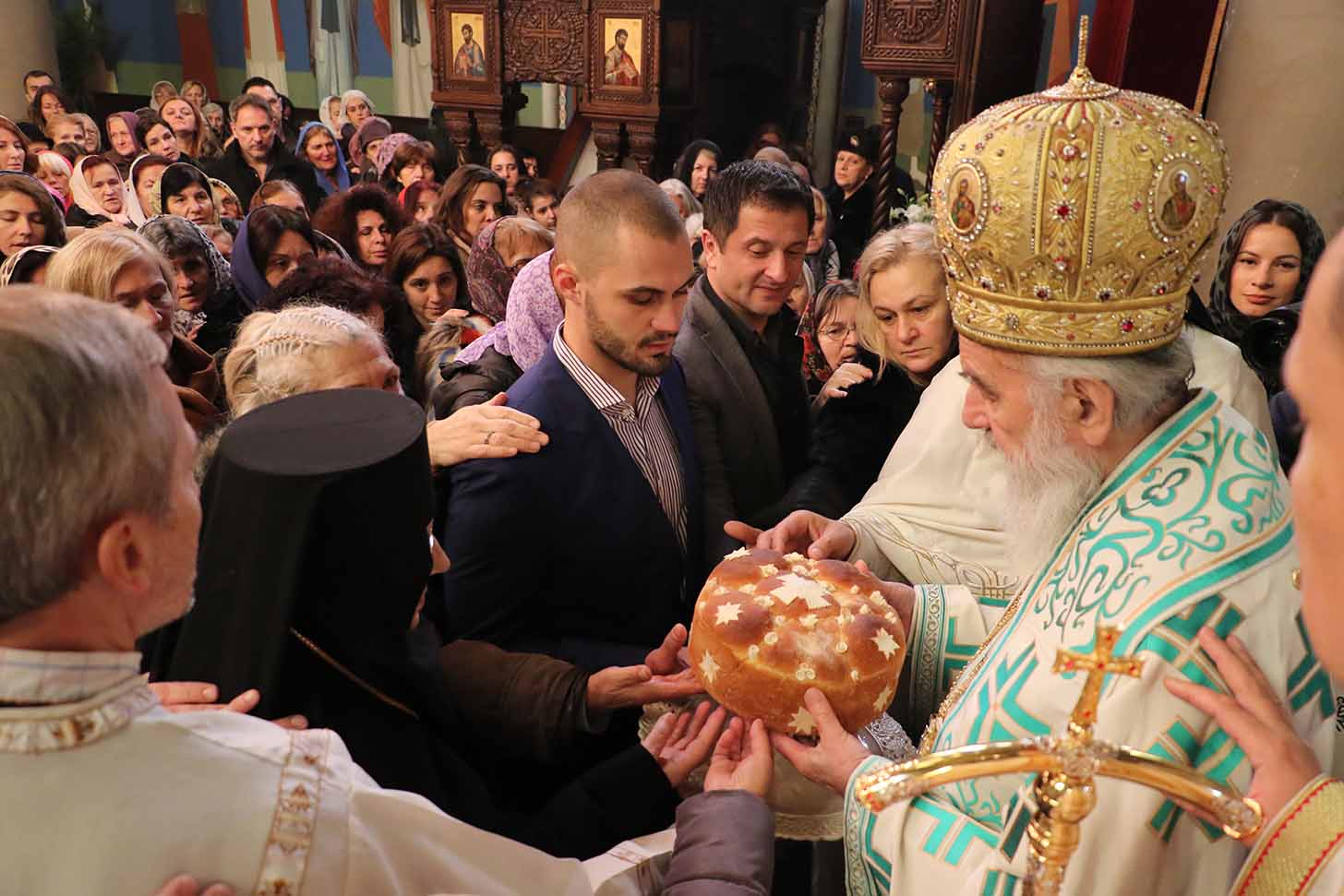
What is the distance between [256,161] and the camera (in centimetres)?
916

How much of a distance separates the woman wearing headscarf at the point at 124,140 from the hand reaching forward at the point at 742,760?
10132 mm

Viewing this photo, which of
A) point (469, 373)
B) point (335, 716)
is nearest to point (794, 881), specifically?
point (335, 716)

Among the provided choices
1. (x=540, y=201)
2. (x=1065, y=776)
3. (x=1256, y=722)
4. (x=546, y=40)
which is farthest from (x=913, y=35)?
(x=1065, y=776)

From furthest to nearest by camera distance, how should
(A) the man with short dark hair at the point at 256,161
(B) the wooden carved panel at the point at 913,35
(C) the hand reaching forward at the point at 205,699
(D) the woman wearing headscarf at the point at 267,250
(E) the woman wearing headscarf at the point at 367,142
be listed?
1. (E) the woman wearing headscarf at the point at 367,142
2. (A) the man with short dark hair at the point at 256,161
3. (B) the wooden carved panel at the point at 913,35
4. (D) the woman wearing headscarf at the point at 267,250
5. (C) the hand reaching forward at the point at 205,699

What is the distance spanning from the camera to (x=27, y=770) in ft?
3.19

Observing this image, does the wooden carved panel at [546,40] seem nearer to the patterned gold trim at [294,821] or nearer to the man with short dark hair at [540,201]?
the man with short dark hair at [540,201]

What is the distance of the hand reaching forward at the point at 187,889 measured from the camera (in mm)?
990

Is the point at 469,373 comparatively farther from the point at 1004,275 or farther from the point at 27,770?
the point at 27,770

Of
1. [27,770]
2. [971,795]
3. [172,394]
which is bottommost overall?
[971,795]

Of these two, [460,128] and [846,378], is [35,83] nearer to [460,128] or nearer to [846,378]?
[460,128]

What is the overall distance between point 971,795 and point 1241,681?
1.54ft

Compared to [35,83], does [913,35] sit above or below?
above

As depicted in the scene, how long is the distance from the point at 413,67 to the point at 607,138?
761 centimetres

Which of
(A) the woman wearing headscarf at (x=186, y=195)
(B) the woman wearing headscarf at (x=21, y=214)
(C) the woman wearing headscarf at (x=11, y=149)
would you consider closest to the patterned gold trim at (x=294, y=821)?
(B) the woman wearing headscarf at (x=21, y=214)
